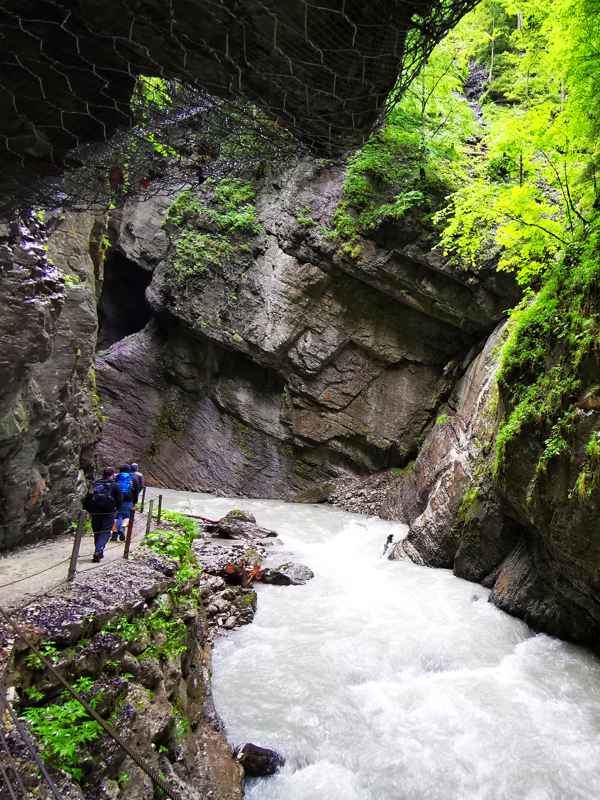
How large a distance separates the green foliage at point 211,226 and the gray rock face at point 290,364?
19.4 inches

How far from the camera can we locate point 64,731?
3.44 meters

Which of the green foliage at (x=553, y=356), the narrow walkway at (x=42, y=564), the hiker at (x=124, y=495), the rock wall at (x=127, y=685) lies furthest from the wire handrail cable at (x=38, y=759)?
the green foliage at (x=553, y=356)

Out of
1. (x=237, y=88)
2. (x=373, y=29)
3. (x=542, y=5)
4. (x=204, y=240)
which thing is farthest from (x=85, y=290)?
(x=204, y=240)

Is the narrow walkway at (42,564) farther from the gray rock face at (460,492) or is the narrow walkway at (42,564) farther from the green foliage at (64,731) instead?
the gray rock face at (460,492)

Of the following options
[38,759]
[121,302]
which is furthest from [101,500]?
[121,302]

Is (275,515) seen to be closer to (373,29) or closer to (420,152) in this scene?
(420,152)

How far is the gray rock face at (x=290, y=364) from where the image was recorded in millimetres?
19828

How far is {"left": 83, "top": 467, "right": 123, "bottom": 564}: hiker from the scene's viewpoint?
22.2ft

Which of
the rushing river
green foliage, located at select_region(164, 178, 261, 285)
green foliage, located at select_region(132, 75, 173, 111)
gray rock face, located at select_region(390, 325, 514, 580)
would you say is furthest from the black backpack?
green foliage, located at select_region(164, 178, 261, 285)

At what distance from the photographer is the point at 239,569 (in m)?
10.2

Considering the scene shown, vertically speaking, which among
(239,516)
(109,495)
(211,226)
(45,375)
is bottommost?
(239,516)

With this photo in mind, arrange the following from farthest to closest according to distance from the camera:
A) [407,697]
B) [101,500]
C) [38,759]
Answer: [101,500] < [407,697] < [38,759]

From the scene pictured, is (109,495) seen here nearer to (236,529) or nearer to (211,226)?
(236,529)

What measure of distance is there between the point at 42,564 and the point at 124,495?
190cm
